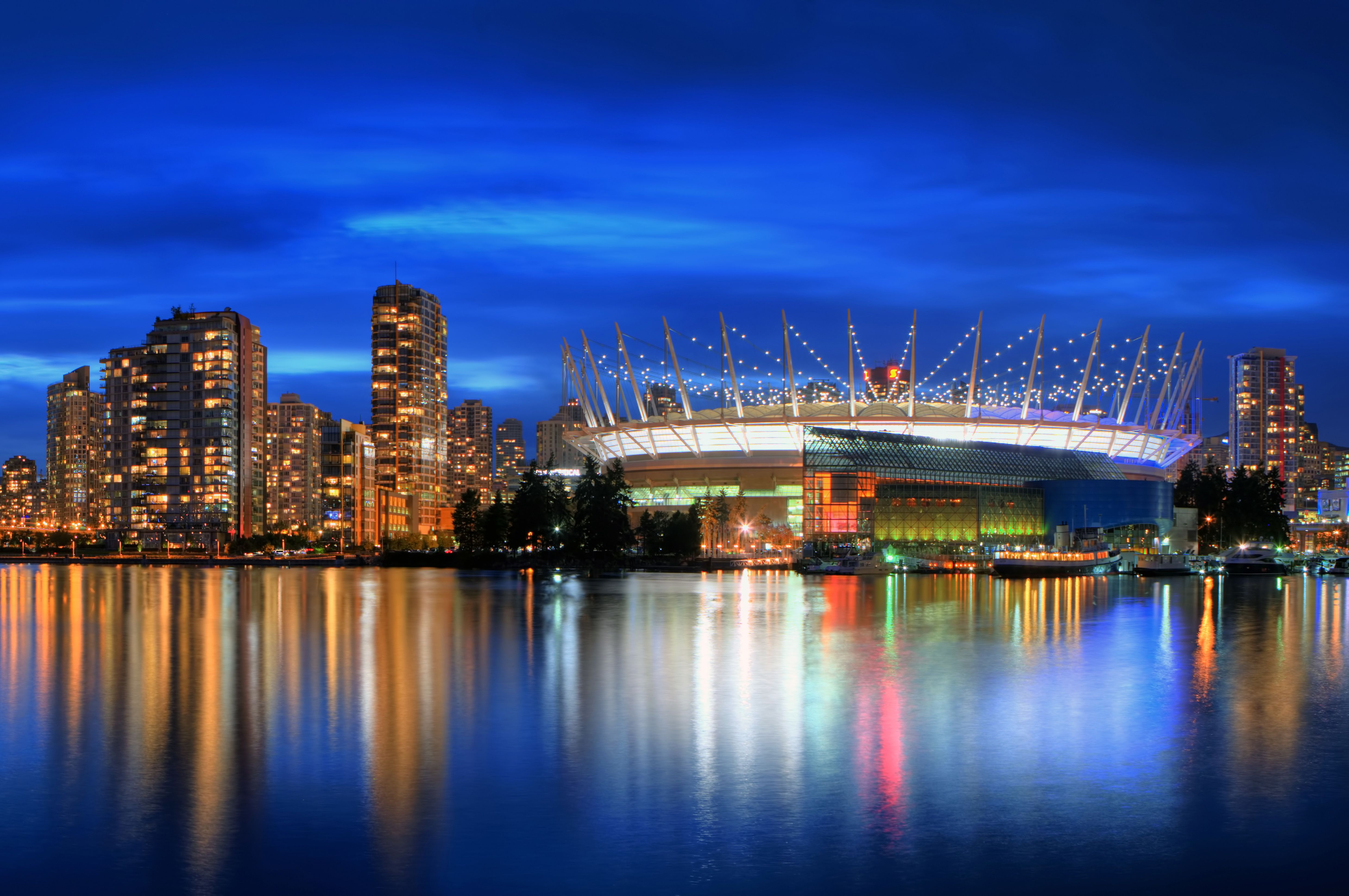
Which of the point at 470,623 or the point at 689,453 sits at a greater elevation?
the point at 689,453

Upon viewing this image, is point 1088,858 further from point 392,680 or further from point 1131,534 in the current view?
point 1131,534

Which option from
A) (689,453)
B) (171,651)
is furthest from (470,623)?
(689,453)

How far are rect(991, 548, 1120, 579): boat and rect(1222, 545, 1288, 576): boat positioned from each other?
992cm

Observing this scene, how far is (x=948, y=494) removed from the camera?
4739 inches

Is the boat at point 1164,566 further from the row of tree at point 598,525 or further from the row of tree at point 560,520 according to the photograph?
the row of tree at point 560,520

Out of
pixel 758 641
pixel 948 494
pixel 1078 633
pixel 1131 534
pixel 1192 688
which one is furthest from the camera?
pixel 1131 534

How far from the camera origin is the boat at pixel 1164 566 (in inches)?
4099

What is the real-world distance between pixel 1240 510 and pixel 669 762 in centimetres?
13126

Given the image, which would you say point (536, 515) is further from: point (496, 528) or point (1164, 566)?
point (1164, 566)

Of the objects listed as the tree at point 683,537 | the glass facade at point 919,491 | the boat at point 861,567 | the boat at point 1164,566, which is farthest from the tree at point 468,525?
the boat at point 1164,566

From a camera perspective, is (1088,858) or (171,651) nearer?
(1088,858)

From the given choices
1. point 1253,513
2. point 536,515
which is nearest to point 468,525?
point 536,515

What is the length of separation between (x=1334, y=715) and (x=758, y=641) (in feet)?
55.0

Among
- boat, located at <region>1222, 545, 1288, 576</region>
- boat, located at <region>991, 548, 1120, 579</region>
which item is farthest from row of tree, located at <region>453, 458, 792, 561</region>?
boat, located at <region>1222, 545, 1288, 576</region>
